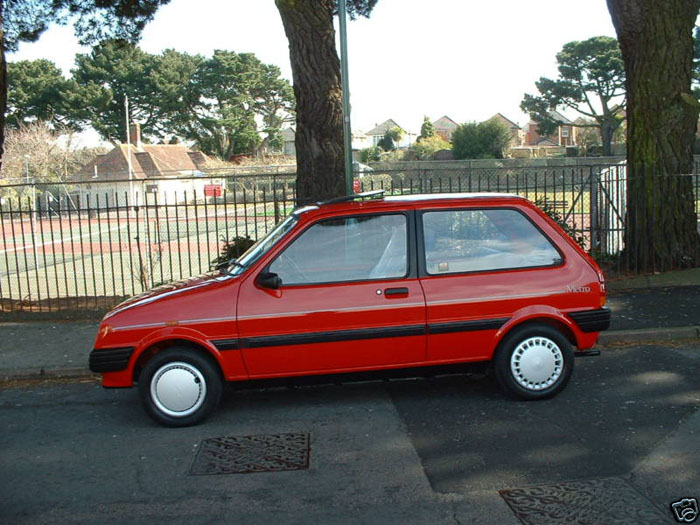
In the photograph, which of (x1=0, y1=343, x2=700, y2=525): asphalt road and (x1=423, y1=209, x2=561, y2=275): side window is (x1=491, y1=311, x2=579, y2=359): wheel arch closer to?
(x1=423, y1=209, x2=561, y2=275): side window

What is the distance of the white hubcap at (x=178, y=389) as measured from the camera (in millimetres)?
5656

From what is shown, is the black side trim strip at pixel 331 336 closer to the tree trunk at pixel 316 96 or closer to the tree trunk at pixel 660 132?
the tree trunk at pixel 316 96

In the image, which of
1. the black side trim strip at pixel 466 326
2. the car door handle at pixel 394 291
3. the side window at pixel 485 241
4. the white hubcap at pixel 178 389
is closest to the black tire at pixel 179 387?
the white hubcap at pixel 178 389

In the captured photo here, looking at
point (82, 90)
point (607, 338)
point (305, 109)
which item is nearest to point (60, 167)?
point (82, 90)

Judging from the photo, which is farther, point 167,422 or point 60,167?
point 60,167

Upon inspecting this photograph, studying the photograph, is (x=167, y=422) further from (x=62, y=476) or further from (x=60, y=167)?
(x=60, y=167)

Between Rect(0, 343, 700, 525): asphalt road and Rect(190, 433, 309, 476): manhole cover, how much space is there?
87 mm

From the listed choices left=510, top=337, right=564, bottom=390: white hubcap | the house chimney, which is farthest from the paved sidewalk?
the house chimney

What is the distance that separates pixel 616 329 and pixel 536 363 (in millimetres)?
2780

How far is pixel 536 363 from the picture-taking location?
19.4 feet

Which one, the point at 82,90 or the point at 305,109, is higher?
the point at 82,90

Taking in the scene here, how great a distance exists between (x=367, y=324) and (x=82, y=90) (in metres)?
69.9

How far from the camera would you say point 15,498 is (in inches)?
180

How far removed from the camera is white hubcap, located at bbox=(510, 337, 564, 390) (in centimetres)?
590
